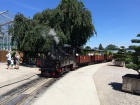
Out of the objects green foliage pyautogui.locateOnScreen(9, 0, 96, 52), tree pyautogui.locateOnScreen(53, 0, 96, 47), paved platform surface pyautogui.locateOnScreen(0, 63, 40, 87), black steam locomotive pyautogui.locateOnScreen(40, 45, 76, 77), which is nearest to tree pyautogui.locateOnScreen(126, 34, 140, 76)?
black steam locomotive pyautogui.locateOnScreen(40, 45, 76, 77)

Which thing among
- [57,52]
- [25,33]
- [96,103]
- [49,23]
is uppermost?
[49,23]

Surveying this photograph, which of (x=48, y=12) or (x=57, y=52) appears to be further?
(x=48, y=12)

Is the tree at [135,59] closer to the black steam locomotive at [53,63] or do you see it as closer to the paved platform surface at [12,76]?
the black steam locomotive at [53,63]

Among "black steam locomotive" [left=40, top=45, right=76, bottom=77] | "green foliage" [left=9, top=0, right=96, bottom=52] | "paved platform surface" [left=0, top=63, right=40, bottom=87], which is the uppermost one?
"green foliage" [left=9, top=0, right=96, bottom=52]

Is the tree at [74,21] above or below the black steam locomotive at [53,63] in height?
above

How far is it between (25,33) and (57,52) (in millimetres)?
8662

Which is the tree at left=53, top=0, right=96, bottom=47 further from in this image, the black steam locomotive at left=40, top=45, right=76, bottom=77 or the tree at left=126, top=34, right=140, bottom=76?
the tree at left=126, top=34, right=140, bottom=76

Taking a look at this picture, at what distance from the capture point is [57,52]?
18312 mm

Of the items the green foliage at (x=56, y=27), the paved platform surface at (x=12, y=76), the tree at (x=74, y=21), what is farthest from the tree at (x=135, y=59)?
the tree at (x=74, y=21)

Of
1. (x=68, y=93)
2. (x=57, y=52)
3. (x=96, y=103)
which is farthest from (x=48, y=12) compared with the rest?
(x=96, y=103)

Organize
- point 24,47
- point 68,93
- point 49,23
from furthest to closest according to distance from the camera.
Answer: point 49,23
point 24,47
point 68,93

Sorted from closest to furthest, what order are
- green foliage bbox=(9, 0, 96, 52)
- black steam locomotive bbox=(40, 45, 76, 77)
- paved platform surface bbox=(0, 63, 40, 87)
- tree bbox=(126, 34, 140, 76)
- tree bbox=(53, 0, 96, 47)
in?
tree bbox=(126, 34, 140, 76) → paved platform surface bbox=(0, 63, 40, 87) → black steam locomotive bbox=(40, 45, 76, 77) → green foliage bbox=(9, 0, 96, 52) → tree bbox=(53, 0, 96, 47)

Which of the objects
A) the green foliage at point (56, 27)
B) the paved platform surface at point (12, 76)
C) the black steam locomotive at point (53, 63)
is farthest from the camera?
the green foliage at point (56, 27)

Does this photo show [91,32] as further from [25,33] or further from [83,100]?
[83,100]
